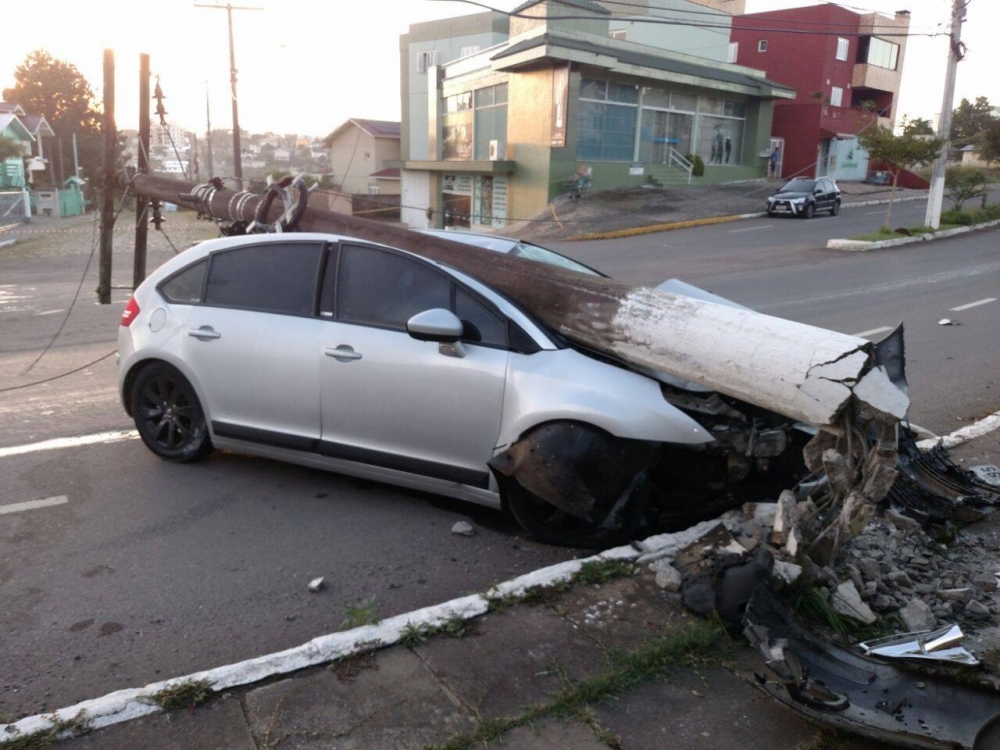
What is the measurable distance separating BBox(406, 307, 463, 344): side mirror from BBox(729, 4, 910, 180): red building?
41165 mm

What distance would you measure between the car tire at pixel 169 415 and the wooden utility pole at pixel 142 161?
3.23 meters

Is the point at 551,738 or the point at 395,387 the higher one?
the point at 395,387

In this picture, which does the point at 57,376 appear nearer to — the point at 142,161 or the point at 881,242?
the point at 142,161

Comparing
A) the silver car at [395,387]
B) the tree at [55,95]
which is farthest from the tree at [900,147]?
the tree at [55,95]

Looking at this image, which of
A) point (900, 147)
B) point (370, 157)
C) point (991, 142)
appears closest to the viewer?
point (900, 147)

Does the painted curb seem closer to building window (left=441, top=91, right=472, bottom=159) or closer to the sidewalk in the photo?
the sidewalk

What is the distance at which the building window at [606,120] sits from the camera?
3291 cm

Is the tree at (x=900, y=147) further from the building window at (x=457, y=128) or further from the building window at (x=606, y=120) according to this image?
the building window at (x=457, y=128)

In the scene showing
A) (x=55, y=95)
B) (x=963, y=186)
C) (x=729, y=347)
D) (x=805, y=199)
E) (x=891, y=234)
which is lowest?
(x=891, y=234)

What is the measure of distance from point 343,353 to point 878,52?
50764mm

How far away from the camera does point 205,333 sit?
5.48 metres

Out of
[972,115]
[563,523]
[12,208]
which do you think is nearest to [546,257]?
[563,523]

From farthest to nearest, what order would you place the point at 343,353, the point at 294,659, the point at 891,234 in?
1. the point at 891,234
2. the point at 343,353
3. the point at 294,659

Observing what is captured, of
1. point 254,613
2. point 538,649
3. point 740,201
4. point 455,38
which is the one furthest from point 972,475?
point 455,38
